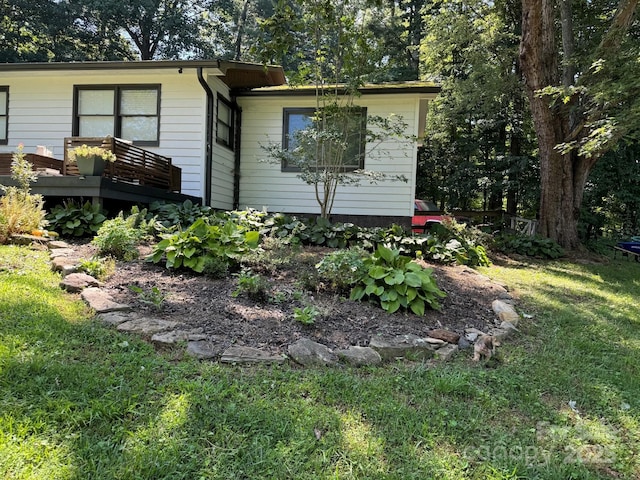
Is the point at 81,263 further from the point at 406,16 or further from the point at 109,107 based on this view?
the point at 406,16

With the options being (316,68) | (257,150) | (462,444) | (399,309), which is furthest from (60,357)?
(257,150)

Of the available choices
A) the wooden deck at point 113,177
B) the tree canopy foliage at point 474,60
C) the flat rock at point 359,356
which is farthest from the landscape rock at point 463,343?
the wooden deck at point 113,177

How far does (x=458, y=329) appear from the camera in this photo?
3.32m

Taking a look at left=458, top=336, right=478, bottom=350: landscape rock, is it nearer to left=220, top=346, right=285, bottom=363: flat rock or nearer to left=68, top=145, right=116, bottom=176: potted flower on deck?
left=220, top=346, right=285, bottom=363: flat rock

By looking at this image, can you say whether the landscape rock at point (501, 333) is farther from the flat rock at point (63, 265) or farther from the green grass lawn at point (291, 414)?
the flat rock at point (63, 265)

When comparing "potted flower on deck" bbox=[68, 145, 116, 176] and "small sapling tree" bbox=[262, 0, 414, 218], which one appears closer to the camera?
"potted flower on deck" bbox=[68, 145, 116, 176]

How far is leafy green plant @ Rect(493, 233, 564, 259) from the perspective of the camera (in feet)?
27.7

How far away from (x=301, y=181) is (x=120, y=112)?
402 cm

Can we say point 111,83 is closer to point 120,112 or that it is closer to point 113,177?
point 120,112

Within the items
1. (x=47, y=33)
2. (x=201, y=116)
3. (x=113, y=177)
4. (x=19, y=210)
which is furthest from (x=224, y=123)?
(x=47, y=33)

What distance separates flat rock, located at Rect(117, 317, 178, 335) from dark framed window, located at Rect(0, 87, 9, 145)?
871 cm

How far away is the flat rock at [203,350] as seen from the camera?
2.51m

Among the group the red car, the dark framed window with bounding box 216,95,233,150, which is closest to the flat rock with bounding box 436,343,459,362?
the dark framed window with bounding box 216,95,233,150

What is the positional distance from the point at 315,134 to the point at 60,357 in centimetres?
545
